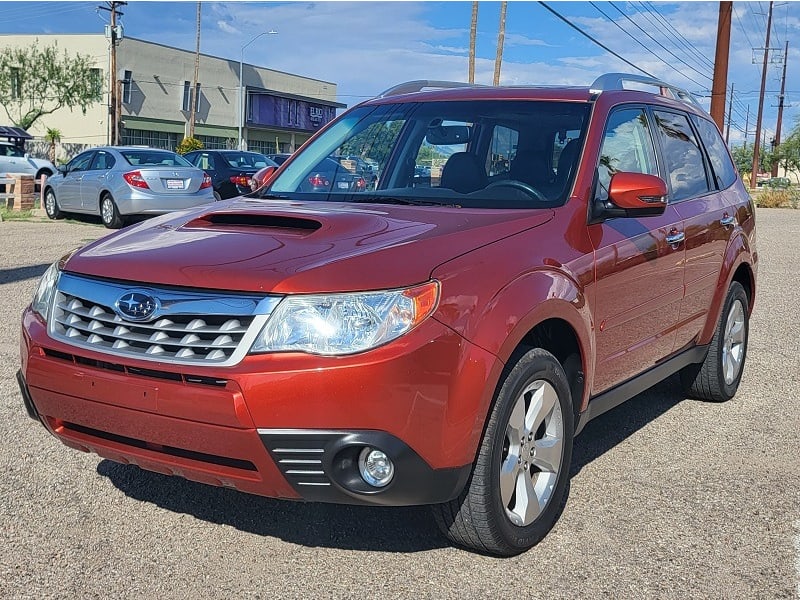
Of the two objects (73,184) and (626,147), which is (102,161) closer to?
(73,184)

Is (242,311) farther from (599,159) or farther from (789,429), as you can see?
(789,429)

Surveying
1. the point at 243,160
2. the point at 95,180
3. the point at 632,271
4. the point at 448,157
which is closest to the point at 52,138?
the point at 243,160

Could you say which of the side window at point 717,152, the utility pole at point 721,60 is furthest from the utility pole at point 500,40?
the side window at point 717,152

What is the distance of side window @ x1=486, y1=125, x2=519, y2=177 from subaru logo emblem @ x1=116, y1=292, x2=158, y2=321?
187 centimetres

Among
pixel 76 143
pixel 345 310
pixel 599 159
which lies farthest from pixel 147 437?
pixel 76 143

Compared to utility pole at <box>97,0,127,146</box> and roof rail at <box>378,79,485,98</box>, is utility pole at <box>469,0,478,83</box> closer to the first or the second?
utility pole at <box>97,0,127,146</box>

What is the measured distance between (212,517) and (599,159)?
2.31 meters

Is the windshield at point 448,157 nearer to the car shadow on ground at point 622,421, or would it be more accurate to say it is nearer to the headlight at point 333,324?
the headlight at point 333,324

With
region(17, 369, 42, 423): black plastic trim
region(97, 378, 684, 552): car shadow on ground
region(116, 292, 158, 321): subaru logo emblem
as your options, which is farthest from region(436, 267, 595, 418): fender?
region(17, 369, 42, 423): black plastic trim

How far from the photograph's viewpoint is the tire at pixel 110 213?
54.6ft

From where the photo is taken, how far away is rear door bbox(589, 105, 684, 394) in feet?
13.5

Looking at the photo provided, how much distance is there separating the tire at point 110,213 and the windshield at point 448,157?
12418 mm

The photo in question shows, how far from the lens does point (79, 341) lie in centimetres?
332

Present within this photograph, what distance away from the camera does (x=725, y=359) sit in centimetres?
586
